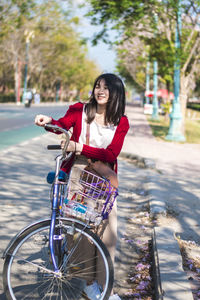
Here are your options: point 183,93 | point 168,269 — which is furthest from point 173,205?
point 183,93

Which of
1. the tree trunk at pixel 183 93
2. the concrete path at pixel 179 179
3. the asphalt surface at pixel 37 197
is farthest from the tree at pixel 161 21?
the asphalt surface at pixel 37 197

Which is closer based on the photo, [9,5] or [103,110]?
[103,110]

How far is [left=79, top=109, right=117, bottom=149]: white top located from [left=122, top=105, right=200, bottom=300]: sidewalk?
119cm

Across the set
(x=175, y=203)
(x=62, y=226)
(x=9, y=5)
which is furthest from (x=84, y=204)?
(x=9, y=5)

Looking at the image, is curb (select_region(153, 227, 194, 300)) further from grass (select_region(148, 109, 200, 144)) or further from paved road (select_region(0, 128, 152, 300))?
grass (select_region(148, 109, 200, 144))

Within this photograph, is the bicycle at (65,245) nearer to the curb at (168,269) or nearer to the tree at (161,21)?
the curb at (168,269)

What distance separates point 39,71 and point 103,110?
72896mm

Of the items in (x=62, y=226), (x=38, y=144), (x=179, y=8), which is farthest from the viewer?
(x=179, y=8)

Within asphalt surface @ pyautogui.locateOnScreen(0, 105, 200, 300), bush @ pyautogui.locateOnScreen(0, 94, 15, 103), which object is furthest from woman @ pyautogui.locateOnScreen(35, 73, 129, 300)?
bush @ pyautogui.locateOnScreen(0, 94, 15, 103)

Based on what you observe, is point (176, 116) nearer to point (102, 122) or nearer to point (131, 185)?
point (131, 185)

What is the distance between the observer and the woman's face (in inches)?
136

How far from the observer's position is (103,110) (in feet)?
11.6

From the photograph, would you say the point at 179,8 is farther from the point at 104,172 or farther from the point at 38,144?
the point at 104,172

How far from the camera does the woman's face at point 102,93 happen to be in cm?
346
